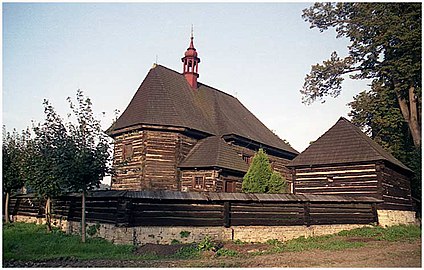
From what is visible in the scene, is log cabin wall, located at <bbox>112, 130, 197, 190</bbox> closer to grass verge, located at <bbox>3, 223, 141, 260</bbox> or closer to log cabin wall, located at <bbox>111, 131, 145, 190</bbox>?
log cabin wall, located at <bbox>111, 131, 145, 190</bbox>

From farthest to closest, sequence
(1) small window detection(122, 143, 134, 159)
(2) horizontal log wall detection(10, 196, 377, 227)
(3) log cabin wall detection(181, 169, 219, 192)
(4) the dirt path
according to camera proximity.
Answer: (1) small window detection(122, 143, 134, 159) → (3) log cabin wall detection(181, 169, 219, 192) → (2) horizontal log wall detection(10, 196, 377, 227) → (4) the dirt path

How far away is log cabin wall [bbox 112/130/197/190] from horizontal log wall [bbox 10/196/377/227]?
5.98m

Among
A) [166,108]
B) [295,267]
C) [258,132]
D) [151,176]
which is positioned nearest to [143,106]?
[166,108]

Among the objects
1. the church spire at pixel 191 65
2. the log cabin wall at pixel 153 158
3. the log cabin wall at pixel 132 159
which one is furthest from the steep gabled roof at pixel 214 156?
the church spire at pixel 191 65

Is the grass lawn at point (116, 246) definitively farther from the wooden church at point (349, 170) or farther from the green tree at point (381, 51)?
the green tree at point (381, 51)

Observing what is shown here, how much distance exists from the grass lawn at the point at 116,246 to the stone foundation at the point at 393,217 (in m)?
1.09

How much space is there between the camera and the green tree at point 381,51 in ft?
84.9

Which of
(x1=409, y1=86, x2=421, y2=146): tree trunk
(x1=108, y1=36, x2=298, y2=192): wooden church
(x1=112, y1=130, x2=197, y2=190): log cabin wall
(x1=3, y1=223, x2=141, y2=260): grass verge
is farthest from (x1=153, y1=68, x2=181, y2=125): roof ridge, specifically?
(x1=409, y1=86, x2=421, y2=146): tree trunk

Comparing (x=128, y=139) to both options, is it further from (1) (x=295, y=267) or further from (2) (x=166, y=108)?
(1) (x=295, y=267)

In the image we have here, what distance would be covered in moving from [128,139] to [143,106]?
6.89 feet

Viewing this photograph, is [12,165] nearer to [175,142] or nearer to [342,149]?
[175,142]

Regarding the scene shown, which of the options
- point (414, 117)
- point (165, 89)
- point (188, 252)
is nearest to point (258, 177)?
point (188, 252)

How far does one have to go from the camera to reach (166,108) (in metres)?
27.2

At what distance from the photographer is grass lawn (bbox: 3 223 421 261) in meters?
13.6
